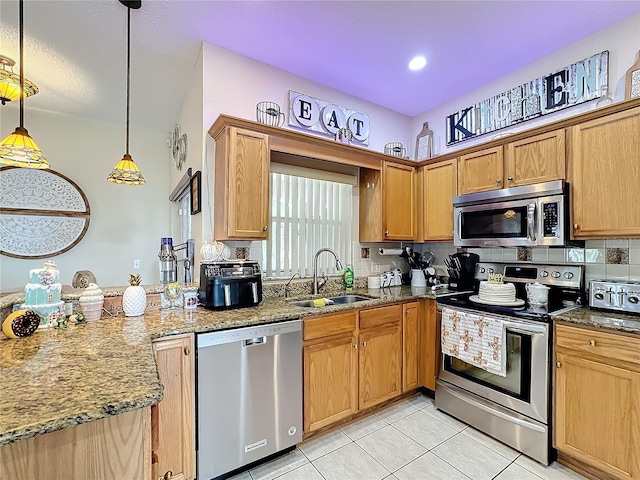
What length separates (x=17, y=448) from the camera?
75 cm

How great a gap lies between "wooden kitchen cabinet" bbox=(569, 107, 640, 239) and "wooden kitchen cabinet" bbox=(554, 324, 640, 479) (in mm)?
760

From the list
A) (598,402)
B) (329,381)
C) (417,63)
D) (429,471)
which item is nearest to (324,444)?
(329,381)

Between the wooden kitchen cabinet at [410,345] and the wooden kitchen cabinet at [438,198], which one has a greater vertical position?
the wooden kitchen cabinet at [438,198]

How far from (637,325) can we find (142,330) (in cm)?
260

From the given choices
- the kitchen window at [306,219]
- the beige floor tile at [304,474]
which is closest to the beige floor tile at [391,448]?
the beige floor tile at [304,474]

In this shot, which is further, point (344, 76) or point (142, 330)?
point (344, 76)

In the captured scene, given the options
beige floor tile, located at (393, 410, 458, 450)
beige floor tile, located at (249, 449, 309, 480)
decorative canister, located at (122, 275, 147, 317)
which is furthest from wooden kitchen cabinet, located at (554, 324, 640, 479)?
decorative canister, located at (122, 275, 147, 317)

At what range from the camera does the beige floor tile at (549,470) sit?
1757 mm

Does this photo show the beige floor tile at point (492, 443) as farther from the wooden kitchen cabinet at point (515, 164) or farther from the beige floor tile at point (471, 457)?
the wooden kitchen cabinet at point (515, 164)

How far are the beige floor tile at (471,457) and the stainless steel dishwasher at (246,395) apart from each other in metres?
0.96

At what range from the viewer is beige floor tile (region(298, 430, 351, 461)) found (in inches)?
77.3

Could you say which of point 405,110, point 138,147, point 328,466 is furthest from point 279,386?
point 138,147

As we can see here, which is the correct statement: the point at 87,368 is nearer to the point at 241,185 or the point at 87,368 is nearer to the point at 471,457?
the point at 241,185

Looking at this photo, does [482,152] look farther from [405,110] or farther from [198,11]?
[198,11]
